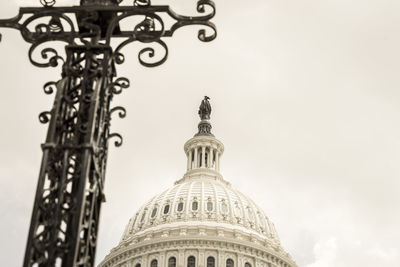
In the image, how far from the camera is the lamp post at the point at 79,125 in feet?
21.4

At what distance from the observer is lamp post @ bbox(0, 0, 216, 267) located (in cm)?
654

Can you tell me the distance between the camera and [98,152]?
7203 mm

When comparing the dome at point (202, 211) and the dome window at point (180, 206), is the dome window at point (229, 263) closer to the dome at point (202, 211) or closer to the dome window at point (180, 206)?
the dome at point (202, 211)

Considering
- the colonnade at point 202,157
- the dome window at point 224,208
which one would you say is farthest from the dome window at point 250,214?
the colonnade at point 202,157

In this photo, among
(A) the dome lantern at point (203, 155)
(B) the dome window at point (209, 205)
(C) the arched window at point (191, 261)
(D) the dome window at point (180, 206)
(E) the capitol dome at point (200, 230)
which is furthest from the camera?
(A) the dome lantern at point (203, 155)

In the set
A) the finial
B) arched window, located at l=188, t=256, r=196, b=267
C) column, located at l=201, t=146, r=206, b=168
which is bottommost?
arched window, located at l=188, t=256, r=196, b=267

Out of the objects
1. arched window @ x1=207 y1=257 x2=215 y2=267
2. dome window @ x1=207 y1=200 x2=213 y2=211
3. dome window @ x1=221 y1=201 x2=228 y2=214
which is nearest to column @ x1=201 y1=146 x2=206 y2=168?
dome window @ x1=221 y1=201 x2=228 y2=214

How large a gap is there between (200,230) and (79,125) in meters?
83.9

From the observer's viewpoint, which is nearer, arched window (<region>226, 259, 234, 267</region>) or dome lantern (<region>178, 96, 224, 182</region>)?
arched window (<region>226, 259, 234, 267</region>)

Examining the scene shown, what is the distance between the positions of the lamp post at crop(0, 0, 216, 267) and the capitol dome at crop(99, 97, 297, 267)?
260ft

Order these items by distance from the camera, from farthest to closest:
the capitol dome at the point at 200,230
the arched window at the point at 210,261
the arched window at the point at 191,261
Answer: the capitol dome at the point at 200,230, the arched window at the point at 210,261, the arched window at the point at 191,261

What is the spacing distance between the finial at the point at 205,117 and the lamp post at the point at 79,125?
103095 millimetres

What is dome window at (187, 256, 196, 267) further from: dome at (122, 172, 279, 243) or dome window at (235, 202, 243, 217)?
dome window at (235, 202, 243, 217)

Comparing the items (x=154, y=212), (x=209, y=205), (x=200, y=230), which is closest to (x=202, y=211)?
(x=209, y=205)
